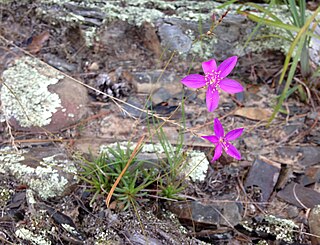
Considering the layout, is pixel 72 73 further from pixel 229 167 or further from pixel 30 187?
pixel 229 167

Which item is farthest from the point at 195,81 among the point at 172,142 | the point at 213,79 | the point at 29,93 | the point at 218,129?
the point at 29,93

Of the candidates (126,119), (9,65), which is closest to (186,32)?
(126,119)

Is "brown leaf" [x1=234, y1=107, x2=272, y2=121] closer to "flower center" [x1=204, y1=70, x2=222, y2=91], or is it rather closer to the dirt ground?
the dirt ground

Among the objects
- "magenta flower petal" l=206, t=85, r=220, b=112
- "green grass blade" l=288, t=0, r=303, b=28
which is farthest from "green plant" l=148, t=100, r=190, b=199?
"green grass blade" l=288, t=0, r=303, b=28

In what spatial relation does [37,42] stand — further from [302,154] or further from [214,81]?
[302,154]

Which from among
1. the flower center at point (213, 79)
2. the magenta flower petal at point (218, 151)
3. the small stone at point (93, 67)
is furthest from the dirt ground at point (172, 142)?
the magenta flower petal at point (218, 151)
